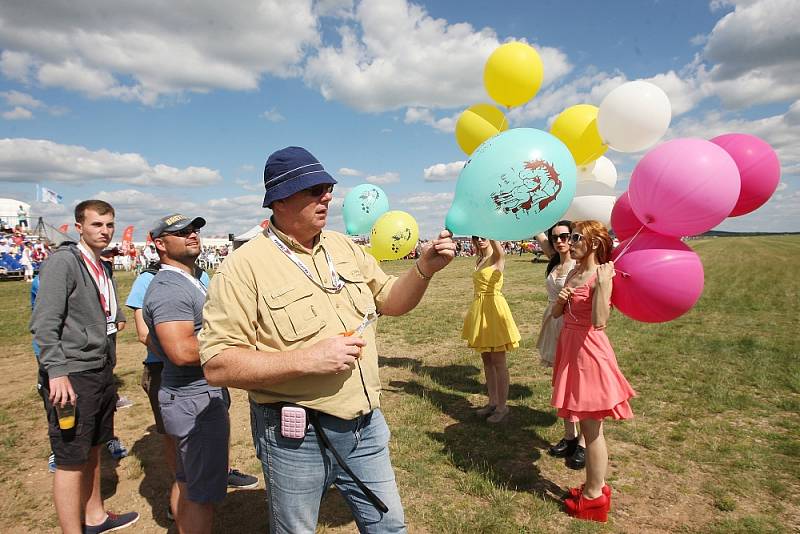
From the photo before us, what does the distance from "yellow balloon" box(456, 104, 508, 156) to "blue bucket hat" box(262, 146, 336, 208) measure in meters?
2.65

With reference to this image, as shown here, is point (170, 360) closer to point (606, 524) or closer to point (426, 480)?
point (426, 480)

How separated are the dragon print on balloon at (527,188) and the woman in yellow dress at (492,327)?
227 centimetres

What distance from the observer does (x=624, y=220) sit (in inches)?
124

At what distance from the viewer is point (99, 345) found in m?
2.91

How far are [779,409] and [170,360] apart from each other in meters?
6.18

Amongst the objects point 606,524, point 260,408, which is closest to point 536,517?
point 606,524

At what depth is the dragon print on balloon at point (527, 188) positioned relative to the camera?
7.52 feet

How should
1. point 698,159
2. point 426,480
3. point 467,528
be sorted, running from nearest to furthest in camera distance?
point 698,159, point 467,528, point 426,480

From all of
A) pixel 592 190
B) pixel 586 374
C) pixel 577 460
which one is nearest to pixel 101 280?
pixel 586 374

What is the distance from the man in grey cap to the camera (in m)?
2.43

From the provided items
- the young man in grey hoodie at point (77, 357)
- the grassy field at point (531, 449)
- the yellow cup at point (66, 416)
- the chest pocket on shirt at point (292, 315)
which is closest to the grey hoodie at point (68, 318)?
the young man in grey hoodie at point (77, 357)

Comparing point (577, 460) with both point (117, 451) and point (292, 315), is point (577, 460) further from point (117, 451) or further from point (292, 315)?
point (117, 451)

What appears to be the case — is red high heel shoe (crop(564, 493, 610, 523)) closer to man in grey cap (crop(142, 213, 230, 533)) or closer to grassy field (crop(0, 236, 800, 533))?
grassy field (crop(0, 236, 800, 533))

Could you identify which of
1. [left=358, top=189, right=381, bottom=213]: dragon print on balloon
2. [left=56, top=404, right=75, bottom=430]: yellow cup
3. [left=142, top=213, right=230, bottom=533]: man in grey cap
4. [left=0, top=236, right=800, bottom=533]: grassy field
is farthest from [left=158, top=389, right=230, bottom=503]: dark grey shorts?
[left=358, top=189, right=381, bottom=213]: dragon print on balloon
